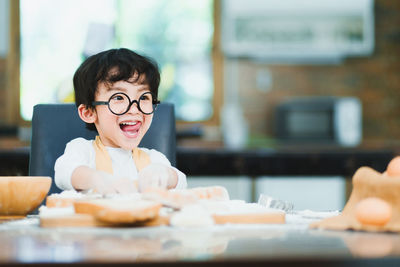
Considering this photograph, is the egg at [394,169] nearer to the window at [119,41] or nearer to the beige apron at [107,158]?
the beige apron at [107,158]

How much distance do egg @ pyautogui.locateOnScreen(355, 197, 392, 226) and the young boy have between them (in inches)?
15.0

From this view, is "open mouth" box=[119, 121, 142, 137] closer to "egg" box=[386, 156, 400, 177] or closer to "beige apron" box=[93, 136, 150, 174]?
"beige apron" box=[93, 136, 150, 174]

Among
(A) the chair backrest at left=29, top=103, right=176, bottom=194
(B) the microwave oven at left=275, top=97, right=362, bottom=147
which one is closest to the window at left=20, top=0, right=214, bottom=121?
(B) the microwave oven at left=275, top=97, right=362, bottom=147

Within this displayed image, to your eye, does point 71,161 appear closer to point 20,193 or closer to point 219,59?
point 20,193

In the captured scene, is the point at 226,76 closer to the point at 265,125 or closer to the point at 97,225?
the point at 265,125

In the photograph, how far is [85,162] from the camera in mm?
1080

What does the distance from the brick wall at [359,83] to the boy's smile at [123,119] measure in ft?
10.9

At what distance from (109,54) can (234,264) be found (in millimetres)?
686

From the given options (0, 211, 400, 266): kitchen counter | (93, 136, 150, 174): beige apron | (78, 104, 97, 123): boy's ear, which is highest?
(78, 104, 97, 123): boy's ear

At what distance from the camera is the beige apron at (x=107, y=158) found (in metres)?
1.09

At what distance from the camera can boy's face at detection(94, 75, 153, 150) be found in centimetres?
104

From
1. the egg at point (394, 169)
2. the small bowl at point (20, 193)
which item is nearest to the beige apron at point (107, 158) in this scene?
the small bowl at point (20, 193)

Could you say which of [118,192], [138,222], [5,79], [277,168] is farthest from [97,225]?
[5,79]

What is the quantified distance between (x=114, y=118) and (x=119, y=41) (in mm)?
3364
